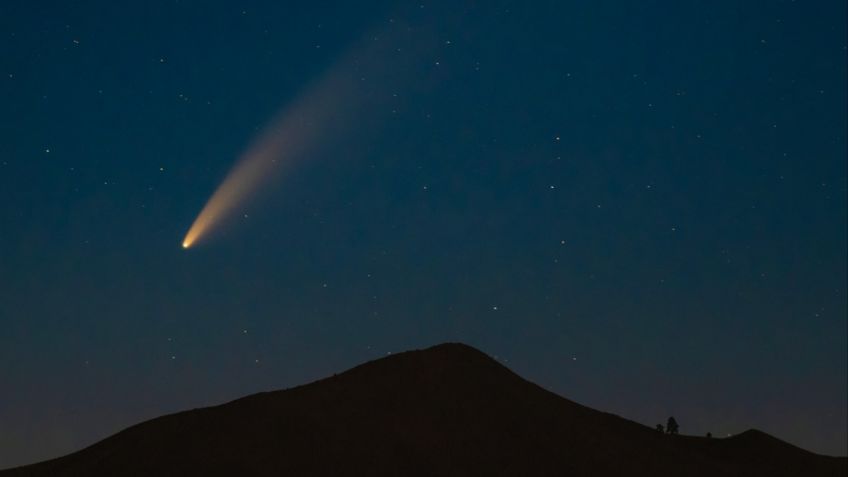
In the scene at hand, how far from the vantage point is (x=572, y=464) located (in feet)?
113

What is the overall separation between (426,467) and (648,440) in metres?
16.9

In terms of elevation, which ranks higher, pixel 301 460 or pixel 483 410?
pixel 483 410

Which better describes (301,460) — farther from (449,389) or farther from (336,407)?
(449,389)

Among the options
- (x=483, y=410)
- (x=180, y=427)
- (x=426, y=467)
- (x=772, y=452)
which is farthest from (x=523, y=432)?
(x=772, y=452)

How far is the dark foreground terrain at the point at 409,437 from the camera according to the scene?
32.4m

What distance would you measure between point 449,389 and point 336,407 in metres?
5.94

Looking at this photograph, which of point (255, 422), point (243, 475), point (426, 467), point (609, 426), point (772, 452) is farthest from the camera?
point (772, 452)

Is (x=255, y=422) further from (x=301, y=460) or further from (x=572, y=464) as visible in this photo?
(x=572, y=464)

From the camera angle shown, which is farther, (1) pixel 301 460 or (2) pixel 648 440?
(2) pixel 648 440

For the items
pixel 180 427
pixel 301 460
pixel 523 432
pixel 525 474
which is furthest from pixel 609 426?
pixel 180 427

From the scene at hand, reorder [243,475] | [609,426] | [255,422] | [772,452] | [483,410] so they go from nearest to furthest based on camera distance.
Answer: [243,475]
[255,422]
[483,410]
[609,426]
[772,452]

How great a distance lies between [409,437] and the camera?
1373 inches

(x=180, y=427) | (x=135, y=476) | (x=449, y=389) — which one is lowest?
(x=135, y=476)

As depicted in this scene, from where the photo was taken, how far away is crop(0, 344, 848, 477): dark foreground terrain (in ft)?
106
